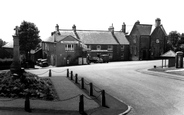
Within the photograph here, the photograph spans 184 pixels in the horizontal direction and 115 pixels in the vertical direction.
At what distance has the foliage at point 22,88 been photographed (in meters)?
15.6

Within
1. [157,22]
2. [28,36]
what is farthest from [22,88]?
[157,22]

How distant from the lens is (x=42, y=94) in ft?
52.1

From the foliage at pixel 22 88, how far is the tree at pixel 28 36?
4098cm

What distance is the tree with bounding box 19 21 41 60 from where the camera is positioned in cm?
5736

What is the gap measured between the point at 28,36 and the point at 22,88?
44.6 meters

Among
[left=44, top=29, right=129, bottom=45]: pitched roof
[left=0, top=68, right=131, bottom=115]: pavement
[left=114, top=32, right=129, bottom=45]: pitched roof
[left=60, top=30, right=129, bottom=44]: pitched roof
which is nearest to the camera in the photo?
[left=0, top=68, right=131, bottom=115]: pavement

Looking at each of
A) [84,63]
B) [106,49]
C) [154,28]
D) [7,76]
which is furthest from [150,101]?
[154,28]

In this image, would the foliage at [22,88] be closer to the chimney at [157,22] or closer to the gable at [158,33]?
the gable at [158,33]

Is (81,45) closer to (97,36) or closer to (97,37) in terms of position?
(97,37)

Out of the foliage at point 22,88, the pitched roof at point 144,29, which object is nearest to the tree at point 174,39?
the pitched roof at point 144,29

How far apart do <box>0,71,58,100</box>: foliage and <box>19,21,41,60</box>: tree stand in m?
41.0

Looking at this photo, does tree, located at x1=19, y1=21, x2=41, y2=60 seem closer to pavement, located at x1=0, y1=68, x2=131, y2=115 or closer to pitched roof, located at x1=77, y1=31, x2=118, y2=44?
pitched roof, located at x1=77, y1=31, x2=118, y2=44

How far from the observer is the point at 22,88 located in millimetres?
16234

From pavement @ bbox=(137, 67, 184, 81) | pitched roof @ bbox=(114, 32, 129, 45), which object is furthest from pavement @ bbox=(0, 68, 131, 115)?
pitched roof @ bbox=(114, 32, 129, 45)
